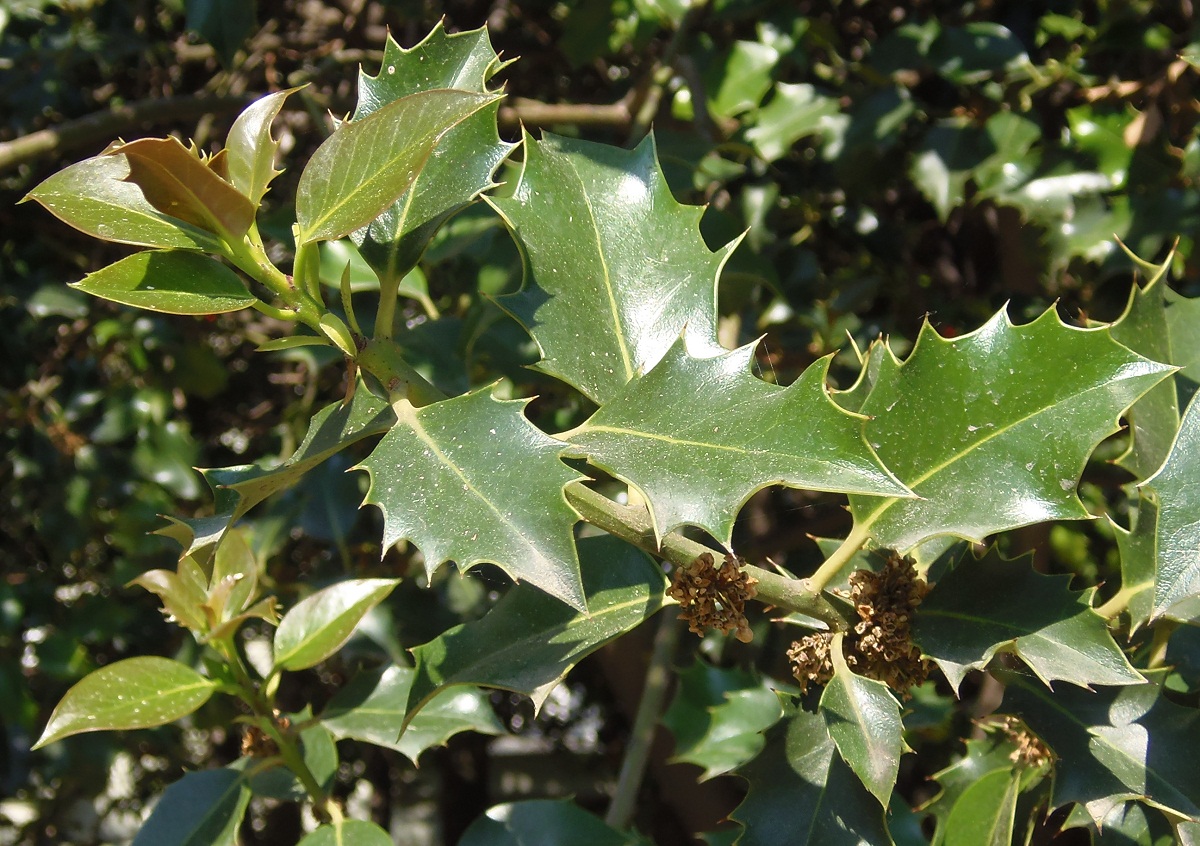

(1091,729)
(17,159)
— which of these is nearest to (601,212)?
(1091,729)

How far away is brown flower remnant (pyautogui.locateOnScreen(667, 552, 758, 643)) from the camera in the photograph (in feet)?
2.30

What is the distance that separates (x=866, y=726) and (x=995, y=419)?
23cm

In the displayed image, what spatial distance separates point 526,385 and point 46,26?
1.25m

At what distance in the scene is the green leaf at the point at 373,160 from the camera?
0.65 m

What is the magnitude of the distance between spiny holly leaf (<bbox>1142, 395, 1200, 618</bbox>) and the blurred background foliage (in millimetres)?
521

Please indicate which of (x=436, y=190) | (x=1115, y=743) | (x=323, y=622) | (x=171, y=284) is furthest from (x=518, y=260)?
(x=1115, y=743)

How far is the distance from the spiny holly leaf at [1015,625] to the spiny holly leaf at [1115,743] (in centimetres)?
11

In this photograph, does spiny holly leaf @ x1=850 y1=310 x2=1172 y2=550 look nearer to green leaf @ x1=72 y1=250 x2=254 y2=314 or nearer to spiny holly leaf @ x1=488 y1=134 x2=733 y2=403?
spiny holly leaf @ x1=488 y1=134 x2=733 y2=403

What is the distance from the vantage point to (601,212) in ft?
2.83

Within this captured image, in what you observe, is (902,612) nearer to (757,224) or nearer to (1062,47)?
(757,224)

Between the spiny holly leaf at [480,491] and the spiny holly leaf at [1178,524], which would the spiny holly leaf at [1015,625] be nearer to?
the spiny holly leaf at [1178,524]

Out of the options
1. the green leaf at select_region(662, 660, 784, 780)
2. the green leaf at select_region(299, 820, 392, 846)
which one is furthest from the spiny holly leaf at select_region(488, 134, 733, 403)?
the green leaf at select_region(662, 660, 784, 780)

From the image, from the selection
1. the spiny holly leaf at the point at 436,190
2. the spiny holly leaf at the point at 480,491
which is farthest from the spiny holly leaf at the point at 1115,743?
the spiny holly leaf at the point at 436,190

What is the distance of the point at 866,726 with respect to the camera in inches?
29.1
